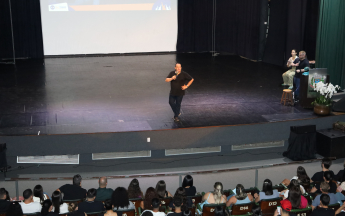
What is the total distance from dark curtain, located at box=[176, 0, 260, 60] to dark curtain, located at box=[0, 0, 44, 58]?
6.16 m

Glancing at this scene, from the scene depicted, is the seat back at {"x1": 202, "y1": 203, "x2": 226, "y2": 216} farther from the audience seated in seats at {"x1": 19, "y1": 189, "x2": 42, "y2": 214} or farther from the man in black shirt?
the man in black shirt

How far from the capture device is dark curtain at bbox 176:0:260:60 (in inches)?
678

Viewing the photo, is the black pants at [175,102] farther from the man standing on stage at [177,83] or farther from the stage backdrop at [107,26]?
the stage backdrop at [107,26]

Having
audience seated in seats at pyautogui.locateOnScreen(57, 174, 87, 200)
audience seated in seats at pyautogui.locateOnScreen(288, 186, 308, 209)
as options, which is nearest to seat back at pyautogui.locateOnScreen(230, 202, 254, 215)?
audience seated in seats at pyautogui.locateOnScreen(288, 186, 308, 209)

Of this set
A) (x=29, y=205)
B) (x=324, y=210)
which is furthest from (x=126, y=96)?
(x=324, y=210)

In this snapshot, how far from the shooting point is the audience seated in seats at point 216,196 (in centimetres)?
536

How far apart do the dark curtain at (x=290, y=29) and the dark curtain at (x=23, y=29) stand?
942 cm

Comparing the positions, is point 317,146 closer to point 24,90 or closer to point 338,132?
point 338,132

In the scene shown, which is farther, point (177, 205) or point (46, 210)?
point (177, 205)

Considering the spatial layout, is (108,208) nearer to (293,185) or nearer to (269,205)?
(269,205)

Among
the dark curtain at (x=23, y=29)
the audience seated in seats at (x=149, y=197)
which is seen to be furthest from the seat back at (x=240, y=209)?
the dark curtain at (x=23, y=29)

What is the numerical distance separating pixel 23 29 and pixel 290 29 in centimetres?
1066

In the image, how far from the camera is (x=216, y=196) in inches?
211

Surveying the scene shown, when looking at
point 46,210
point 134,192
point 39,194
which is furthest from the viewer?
point 134,192
